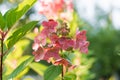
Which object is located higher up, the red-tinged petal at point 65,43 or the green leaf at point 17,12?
the green leaf at point 17,12

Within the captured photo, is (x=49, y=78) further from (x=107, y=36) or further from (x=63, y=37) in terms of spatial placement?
(x=107, y=36)

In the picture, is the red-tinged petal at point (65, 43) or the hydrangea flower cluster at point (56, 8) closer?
the red-tinged petal at point (65, 43)

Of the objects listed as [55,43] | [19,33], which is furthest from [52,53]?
[19,33]

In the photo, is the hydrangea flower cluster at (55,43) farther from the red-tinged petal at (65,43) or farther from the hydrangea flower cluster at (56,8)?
the hydrangea flower cluster at (56,8)

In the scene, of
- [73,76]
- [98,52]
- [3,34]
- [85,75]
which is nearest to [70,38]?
[73,76]

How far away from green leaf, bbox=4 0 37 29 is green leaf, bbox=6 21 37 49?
0.04 m

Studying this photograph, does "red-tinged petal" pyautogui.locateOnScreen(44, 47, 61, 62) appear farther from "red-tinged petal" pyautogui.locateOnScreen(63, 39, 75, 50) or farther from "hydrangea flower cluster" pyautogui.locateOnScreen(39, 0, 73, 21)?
"hydrangea flower cluster" pyautogui.locateOnScreen(39, 0, 73, 21)

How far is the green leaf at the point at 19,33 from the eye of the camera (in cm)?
147

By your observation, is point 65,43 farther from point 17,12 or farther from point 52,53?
point 17,12

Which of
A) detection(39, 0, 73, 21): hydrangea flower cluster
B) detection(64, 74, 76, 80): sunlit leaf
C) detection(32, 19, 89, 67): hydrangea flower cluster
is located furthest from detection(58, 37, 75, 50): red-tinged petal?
detection(39, 0, 73, 21): hydrangea flower cluster

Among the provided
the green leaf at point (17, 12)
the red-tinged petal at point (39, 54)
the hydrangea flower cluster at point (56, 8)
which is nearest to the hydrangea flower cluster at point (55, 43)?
the red-tinged petal at point (39, 54)

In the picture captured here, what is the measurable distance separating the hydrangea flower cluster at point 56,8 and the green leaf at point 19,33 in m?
1.21

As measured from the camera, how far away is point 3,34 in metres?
1.49

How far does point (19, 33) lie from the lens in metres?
1.49
